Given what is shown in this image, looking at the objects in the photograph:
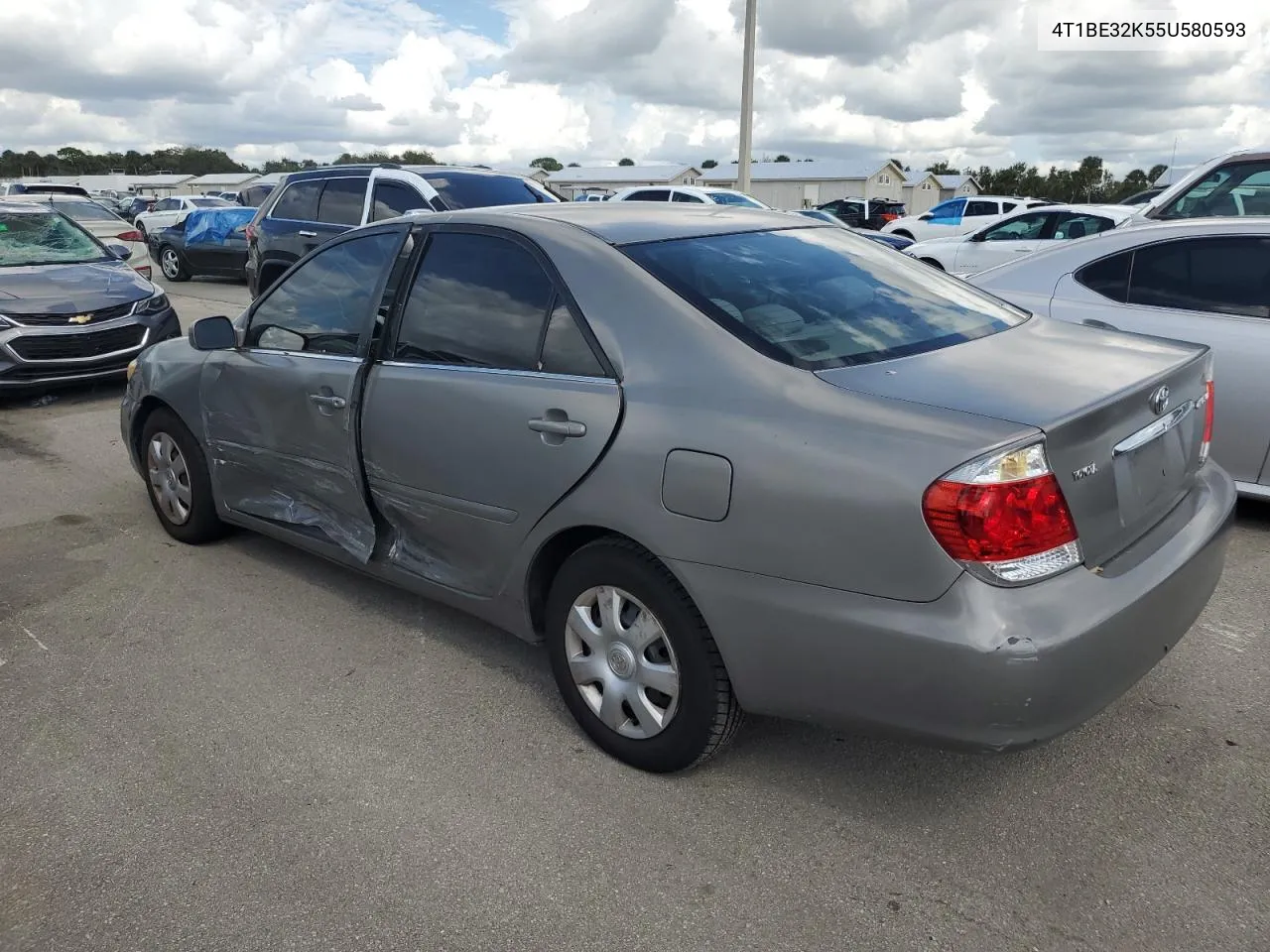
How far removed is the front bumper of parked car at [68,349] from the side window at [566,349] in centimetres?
648

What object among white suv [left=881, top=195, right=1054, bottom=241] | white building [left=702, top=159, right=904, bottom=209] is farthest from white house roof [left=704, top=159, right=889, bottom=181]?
white suv [left=881, top=195, right=1054, bottom=241]

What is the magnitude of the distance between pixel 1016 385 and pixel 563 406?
1260 mm

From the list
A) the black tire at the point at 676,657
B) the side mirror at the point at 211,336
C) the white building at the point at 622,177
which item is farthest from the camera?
the white building at the point at 622,177

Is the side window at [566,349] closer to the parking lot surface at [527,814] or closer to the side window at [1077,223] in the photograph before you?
the parking lot surface at [527,814]

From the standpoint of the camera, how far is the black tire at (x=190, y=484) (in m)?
4.66

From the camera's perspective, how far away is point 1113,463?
252 cm

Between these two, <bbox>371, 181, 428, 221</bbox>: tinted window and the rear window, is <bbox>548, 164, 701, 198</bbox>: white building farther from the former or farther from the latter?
the rear window

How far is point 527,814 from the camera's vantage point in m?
2.80

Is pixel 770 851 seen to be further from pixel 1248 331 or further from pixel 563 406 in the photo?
pixel 1248 331

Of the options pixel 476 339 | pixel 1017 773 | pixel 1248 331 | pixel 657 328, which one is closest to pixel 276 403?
pixel 476 339

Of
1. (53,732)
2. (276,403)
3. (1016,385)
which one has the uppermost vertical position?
(1016,385)

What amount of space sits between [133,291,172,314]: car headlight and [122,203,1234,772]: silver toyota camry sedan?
17.6 ft

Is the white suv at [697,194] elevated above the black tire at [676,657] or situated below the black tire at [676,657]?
above

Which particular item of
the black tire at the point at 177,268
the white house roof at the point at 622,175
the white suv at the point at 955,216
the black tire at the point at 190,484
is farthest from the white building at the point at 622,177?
the black tire at the point at 190,484
